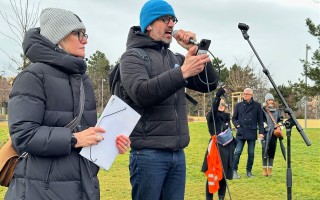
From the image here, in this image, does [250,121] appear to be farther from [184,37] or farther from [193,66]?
[193,66]

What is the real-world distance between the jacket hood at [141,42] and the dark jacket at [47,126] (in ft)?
2.47

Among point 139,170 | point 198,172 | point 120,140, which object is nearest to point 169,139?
point 139,170

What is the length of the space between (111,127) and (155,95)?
41 centimetres

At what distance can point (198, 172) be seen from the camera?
376 inches

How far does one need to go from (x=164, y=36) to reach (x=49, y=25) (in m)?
0.95

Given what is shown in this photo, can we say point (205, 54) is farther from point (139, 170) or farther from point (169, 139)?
point (139, 170)

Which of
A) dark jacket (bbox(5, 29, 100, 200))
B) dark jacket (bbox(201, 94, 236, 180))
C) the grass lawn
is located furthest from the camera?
the grass lawn

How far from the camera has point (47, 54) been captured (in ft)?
7.72

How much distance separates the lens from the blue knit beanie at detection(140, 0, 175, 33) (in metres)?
3.08

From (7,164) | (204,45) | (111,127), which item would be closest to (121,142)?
(111,127)

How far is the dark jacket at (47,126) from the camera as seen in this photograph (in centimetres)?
224

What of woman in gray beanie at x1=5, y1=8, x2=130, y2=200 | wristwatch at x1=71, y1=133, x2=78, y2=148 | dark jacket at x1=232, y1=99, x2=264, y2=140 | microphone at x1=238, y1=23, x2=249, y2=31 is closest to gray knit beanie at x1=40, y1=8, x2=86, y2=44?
woman in gray beanie at x1=5, y1=8, x2=130, y2=200

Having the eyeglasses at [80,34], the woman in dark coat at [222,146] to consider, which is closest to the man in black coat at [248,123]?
the woman in dark coat at [222,146]

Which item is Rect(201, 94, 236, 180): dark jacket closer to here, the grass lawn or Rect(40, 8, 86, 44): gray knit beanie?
the grass lawn
